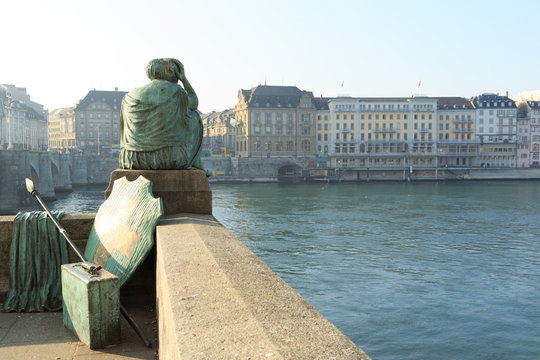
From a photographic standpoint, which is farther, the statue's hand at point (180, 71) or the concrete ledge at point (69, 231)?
the statue's hand at point (180, 71)

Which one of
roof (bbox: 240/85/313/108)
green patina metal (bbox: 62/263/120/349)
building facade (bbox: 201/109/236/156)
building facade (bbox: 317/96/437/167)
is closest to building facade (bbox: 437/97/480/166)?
building facade (bbox: 317/96/437/167)

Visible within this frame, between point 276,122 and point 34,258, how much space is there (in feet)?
294

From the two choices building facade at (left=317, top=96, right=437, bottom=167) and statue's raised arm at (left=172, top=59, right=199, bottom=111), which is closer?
statue's raised arm at (left=172, top=59, right=199, bottom=111)

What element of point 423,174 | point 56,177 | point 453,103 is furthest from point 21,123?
point 453,103

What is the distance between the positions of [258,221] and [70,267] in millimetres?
29349

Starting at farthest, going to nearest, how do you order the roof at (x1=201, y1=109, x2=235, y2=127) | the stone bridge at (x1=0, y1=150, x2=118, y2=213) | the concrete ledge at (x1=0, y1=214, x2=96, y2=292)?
the roof at (x1=201, y1=109, x2=235, y2=127) < the stone bridge at (x1=0, y1=150, x2=118, y2=213) < the concrete ledge at (x1=0, y1=214, x2=96, y2=292)

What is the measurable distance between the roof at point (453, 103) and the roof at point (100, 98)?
2419 inches

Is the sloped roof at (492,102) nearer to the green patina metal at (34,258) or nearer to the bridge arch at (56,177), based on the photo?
the bridge arch at (56,177)

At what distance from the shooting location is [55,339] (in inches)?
172

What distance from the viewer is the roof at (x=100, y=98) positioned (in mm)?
109750

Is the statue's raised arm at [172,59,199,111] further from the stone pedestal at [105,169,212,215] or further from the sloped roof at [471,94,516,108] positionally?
the sloped roof at [471,94,516,108]

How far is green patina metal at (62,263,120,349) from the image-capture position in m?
3.83

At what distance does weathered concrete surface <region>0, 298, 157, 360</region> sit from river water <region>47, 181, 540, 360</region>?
7.84m

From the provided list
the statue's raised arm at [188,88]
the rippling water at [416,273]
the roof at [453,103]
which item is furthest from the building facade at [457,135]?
the statue's raised arm at [188,88]
